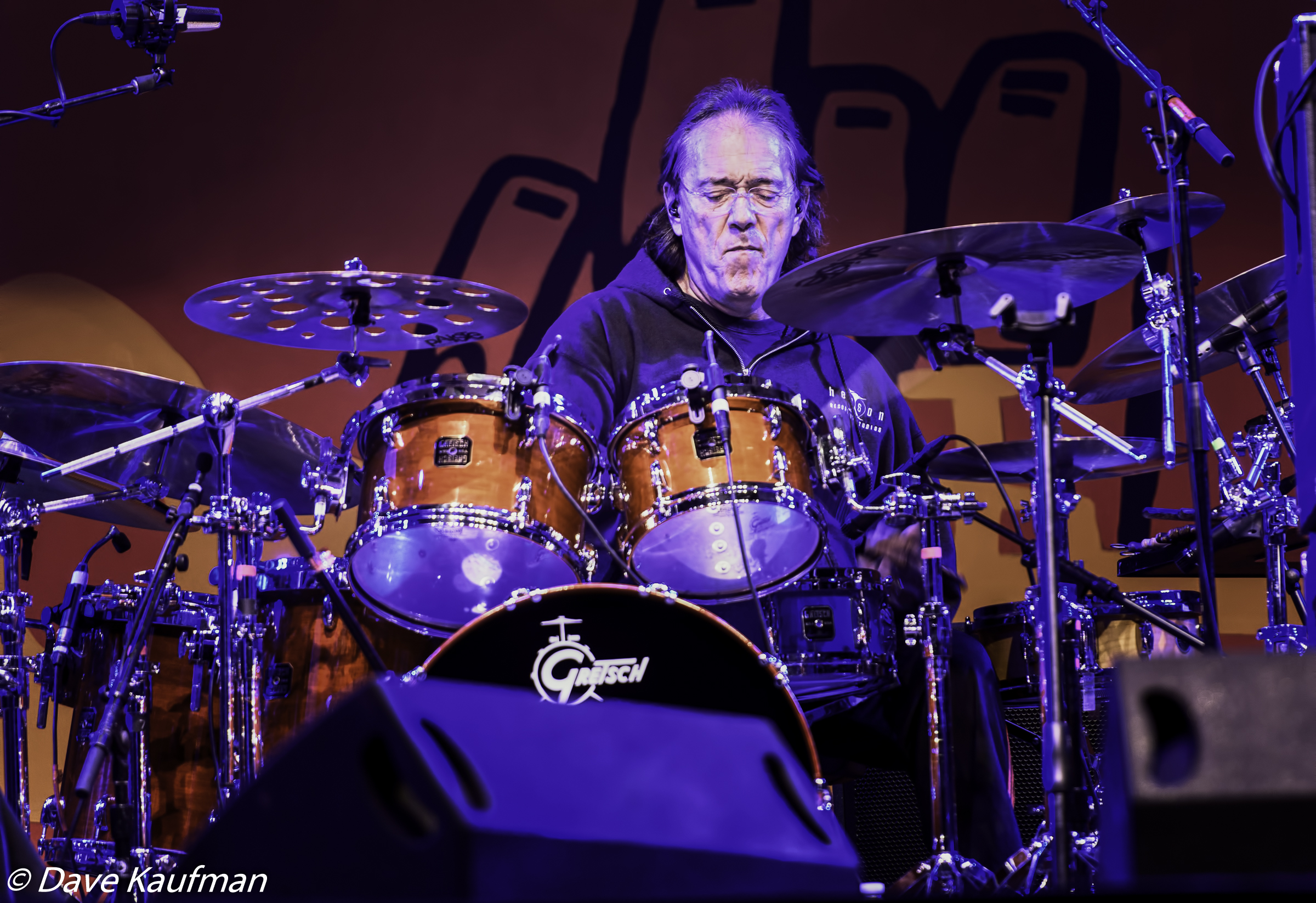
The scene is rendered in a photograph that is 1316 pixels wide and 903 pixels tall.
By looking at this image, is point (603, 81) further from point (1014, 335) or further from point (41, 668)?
point (1014, 335)

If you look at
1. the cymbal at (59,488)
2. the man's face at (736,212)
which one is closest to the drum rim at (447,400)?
the cymbal at (59,488)

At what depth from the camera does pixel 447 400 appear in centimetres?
294

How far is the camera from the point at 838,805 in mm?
3459

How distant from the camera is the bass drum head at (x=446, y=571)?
111 inches

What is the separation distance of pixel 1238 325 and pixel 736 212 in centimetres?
149

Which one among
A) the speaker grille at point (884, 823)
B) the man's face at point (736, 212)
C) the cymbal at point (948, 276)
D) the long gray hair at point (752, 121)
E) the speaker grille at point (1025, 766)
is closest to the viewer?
the cymbal at point (948, 276)

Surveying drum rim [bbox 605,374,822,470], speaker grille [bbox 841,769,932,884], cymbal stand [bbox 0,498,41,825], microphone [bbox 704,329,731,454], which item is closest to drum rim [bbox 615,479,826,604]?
microphone [bbox 704,329,731,454]

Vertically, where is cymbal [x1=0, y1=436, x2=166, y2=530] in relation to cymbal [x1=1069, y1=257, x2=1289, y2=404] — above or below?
below

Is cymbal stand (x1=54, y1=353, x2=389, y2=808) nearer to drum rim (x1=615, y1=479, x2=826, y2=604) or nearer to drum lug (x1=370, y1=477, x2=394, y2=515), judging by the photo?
drum lug (x1=370, y1=477, x2=394, y2=515)

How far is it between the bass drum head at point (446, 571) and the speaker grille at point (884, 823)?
1.16 m

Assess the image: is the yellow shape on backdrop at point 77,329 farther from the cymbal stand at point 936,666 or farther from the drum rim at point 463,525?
the cymbal stand at point 936,666

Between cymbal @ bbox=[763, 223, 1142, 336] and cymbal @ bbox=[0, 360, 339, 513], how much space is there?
1429mm

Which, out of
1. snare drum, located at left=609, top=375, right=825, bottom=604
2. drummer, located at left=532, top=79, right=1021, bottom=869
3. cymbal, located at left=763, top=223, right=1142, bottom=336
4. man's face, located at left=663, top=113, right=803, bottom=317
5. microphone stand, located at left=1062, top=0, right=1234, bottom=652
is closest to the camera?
microphone stand, located at left=1062, top=0, right=1234, bottom=652

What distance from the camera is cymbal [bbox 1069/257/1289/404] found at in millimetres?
3301
